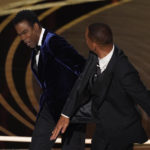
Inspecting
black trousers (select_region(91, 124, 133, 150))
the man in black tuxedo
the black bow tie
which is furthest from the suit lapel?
the black bow tie

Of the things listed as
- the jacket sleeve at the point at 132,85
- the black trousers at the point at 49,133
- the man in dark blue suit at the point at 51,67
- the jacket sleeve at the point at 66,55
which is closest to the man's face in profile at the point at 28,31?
the man in dark blue suit at the point at 51,67

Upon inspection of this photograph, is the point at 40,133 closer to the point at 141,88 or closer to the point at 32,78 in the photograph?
the point at 141,88

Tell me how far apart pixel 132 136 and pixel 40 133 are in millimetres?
722

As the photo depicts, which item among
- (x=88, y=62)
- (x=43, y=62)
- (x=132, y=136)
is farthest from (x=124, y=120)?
(x=43, y=62)

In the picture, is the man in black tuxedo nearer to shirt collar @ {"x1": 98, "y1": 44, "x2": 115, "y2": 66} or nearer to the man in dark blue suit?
shirt collar @ {"x1": 98, "y1": 44, "x2": 115, "y2": 66}

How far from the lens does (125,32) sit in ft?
13.7

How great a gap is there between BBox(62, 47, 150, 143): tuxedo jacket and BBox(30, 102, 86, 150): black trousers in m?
0.39

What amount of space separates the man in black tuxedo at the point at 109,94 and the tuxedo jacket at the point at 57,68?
215 mm

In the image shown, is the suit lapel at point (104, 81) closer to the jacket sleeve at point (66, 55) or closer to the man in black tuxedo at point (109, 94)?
the man in black tuxedo at point (109, 94)

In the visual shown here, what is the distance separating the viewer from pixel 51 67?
2.53 metres

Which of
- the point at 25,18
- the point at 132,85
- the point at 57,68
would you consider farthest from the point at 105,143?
the point at 25,18

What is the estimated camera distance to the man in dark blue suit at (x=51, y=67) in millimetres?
2486

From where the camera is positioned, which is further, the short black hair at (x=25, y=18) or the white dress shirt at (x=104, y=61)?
the short black hair at (x=25, y=18)

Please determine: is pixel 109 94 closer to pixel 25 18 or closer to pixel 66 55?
pixel 66 55
